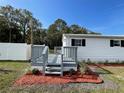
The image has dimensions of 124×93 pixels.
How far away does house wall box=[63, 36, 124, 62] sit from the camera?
21.9 metres

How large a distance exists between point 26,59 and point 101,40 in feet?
25.6

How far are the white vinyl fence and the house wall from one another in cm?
433

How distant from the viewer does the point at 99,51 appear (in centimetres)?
2223

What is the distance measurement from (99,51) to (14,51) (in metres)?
8.59

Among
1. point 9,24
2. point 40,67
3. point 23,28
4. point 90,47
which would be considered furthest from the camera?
point 23,28

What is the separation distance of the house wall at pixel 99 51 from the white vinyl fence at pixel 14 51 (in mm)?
4330

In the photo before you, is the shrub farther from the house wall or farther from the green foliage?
the green foliage

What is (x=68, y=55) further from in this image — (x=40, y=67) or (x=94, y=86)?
(x=94, y=86)

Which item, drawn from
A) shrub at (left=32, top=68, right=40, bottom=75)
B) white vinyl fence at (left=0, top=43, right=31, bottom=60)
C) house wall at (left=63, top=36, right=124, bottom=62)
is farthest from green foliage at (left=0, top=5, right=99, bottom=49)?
shrub at (left=32, top=68, right=40, bottom=75)

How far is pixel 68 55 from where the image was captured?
590 inches

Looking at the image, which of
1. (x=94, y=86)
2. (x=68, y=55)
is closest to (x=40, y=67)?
(x=68, y=55)

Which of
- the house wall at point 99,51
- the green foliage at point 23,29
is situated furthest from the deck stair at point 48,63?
the green foliage at point 23,29

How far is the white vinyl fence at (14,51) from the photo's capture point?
22.5 meters

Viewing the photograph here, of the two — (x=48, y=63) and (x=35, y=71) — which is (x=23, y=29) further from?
(x=35, y=71)
